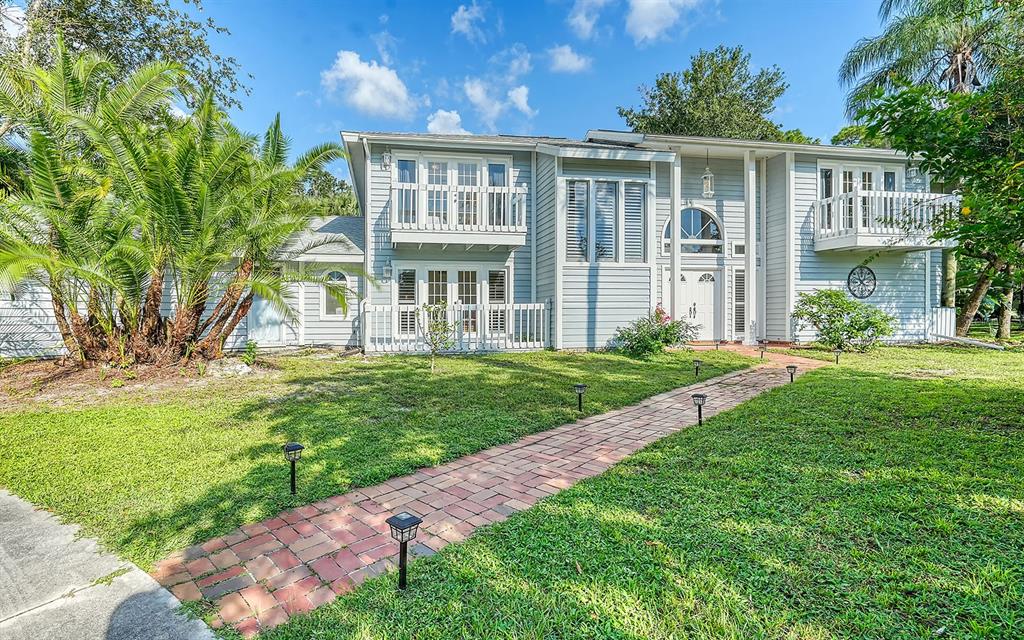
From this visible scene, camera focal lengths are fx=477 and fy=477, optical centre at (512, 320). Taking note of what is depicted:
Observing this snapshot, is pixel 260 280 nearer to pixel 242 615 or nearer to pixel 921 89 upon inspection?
pixel 242 615

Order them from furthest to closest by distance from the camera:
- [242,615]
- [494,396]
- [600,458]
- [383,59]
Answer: [383,59] < [494,396] < [600,458] < [242,615]

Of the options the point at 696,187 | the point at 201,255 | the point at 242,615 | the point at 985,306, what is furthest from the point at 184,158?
the point at 985,306

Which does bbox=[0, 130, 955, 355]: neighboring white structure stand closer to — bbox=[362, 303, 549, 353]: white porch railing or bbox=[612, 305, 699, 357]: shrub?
bbox=[362, 303, 549, 353]: white porch railing

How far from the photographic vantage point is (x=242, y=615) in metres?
2.19

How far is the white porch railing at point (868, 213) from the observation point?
12.0 meters

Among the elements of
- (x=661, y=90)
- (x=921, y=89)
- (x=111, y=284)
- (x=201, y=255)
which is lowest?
(x=111, y=284)

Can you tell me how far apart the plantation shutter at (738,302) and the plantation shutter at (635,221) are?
350 cm

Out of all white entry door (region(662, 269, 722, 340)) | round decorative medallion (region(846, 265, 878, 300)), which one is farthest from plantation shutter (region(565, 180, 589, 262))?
round decorative medallion (region(846, 265, 878, 300))

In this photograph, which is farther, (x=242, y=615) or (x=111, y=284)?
(x=111, y=284)

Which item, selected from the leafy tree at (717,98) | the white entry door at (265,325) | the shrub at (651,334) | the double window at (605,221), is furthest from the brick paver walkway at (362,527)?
the leafy tree at (717,98)

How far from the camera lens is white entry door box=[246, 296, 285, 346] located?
41.3 feet

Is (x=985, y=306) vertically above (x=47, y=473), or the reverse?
(x=985, y=306)

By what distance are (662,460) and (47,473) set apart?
5.13 metres

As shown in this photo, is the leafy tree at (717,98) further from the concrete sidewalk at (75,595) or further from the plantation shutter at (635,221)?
the concrete sidewalk at (75,595)
